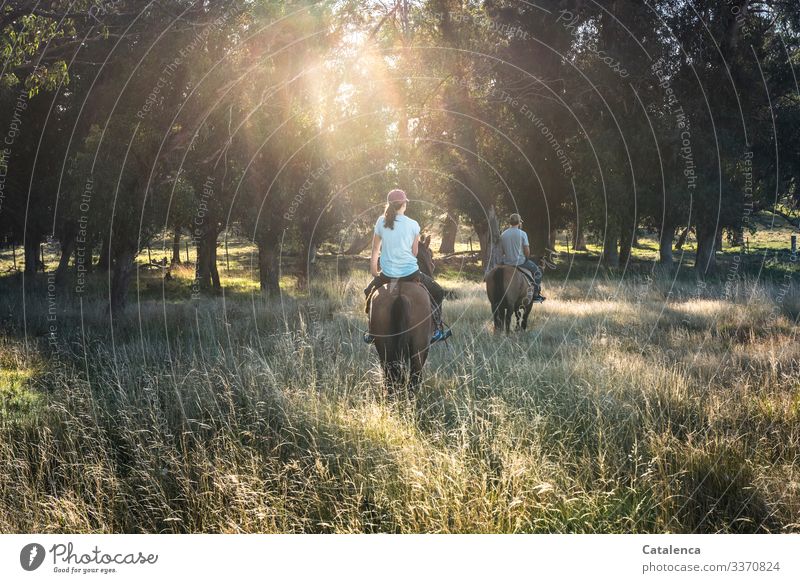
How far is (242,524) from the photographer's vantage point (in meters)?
5.77

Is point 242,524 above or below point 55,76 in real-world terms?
below

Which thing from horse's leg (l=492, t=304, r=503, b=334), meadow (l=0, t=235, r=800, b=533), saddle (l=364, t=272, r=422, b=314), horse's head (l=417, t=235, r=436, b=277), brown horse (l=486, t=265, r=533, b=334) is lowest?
meadow (l=0, t=235, r=800, b=533)

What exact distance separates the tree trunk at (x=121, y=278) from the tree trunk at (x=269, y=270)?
6053 mm

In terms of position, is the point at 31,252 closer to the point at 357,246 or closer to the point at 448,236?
the point at 448,236

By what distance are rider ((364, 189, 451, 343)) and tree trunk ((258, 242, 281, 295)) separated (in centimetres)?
1444

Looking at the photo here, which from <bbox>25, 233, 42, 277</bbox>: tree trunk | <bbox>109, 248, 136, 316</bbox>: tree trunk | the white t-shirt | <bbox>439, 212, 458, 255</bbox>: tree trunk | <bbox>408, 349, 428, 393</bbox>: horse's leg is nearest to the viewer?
the white t-shirt

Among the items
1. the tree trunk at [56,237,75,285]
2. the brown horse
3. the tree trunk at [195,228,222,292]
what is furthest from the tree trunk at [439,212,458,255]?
the tree trunk at [56,237,75,285]

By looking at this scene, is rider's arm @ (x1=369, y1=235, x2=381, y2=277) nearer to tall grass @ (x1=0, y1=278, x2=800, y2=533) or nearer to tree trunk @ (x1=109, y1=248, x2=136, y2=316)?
tall grass @ (x1=0, y1=278, x2=800, y2=533)

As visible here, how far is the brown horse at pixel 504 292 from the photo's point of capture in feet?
51.0

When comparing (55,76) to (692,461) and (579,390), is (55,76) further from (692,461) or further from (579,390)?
(692,461)

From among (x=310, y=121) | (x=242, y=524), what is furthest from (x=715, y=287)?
(x=242, y=524)

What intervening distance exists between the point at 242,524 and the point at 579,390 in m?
5.31

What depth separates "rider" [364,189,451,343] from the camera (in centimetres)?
930

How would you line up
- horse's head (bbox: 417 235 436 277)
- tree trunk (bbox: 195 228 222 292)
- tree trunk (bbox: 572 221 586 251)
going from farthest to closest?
tree trunk (bbox: 195 228 222 292) → tree trunk (bbox: 572 221 586 251) → horse's head (bbox: 417 235 436 277)
